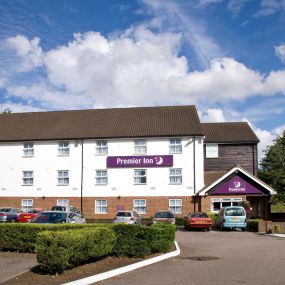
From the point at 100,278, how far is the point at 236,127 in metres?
37.1

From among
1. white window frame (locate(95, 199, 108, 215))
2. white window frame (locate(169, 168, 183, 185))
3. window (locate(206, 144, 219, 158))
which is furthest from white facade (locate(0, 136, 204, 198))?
window (locate(206, 144, 219, 158))

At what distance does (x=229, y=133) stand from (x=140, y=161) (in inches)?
381

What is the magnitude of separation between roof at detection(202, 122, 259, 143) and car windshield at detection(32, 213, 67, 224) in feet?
77.5

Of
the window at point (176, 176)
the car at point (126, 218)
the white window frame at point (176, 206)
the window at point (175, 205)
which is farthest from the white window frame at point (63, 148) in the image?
the car at point (126, 218)

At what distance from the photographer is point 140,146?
41969mm

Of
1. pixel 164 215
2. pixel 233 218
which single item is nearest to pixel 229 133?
pixel 233 218

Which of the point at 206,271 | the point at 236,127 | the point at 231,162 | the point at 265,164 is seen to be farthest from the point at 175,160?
the point at 265,164

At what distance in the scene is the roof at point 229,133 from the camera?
4375 centimetres

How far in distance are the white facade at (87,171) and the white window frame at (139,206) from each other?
55 cm

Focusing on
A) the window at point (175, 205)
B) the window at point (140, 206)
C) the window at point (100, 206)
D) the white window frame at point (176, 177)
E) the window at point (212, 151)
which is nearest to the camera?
the window at point (175, 205)

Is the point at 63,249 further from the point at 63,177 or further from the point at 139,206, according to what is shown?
the point at 63,177

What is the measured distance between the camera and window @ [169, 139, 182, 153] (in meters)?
41.4

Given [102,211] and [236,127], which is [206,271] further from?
[236,127]

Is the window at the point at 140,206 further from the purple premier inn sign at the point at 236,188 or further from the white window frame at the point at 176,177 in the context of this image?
the purple premier inn sign at the point at 236,188
